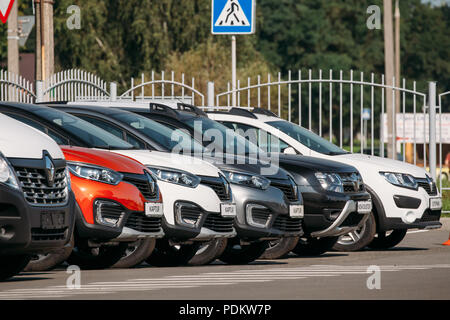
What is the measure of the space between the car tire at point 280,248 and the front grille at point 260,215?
43.5 inches

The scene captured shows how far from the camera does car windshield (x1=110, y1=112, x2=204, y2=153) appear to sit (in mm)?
12641

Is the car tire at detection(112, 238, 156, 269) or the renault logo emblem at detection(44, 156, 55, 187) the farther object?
the car tire at detection(112, 238, 156, 269)

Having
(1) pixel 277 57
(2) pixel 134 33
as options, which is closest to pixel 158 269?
(2) pixel 134 33

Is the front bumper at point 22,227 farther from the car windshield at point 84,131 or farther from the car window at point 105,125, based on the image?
the car window at point 105,125

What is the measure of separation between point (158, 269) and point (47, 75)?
9.61m

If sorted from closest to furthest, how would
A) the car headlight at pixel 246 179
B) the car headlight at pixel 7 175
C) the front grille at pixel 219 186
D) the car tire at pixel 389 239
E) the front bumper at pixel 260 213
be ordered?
the car headlight at pixel 7 175 → the front grille at pixel 219 186 → the front bumper at pixel 260 213 → the car headlight at pixel 246 179 → the car tire at pixel 389 239

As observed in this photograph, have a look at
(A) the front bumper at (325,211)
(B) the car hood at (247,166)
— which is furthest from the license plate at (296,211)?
(A) the front bumper at (325,211)

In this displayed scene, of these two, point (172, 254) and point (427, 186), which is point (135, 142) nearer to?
point (172, 254)

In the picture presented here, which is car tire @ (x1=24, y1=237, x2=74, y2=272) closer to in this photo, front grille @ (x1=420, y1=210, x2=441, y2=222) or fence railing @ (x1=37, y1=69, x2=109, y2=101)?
front grille @ (x1=420, y1=210, x2=441, y2=222)

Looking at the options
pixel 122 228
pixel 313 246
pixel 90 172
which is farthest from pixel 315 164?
pixel 90 172

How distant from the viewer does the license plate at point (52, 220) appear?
9.46 meters

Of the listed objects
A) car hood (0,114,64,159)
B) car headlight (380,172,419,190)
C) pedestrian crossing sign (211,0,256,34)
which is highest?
pedestrian crossing sign (211,0,256,34)

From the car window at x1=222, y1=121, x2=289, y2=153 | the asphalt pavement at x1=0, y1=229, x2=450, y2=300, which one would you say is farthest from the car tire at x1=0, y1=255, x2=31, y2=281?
the car window at x1=222, y1=121, x2=289, y2=153
